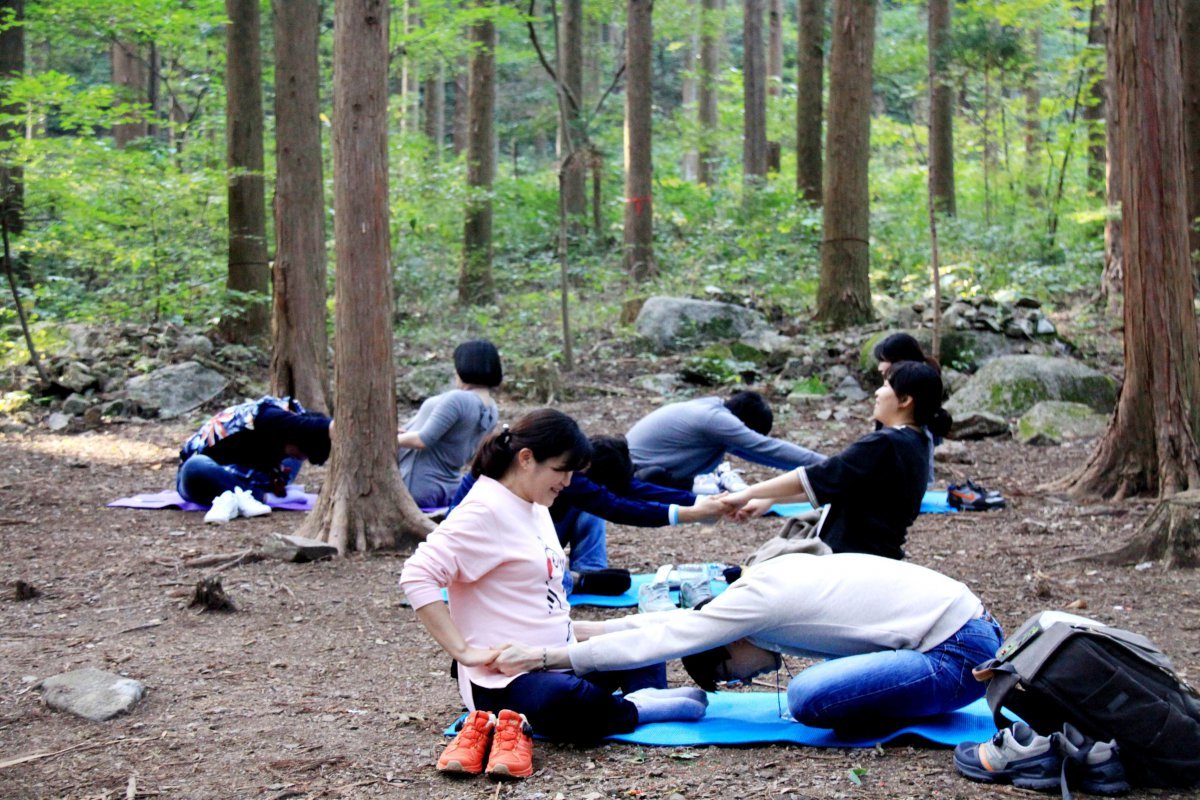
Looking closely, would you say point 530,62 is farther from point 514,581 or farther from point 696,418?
point 514,581

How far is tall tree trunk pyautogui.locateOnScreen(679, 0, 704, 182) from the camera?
26.4 m

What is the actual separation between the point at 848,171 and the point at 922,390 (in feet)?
31.0

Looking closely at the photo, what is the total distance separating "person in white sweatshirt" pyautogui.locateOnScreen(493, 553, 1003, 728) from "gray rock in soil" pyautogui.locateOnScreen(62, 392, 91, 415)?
10.2 metres

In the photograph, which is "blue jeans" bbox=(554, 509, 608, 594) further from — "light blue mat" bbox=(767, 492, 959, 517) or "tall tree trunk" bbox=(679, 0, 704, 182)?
"tall tree trunk" bbox=(679, 0, 704, 182)

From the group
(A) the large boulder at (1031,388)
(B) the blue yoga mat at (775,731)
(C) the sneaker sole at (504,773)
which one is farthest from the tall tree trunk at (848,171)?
(C) the sneaker sole at (504,773)

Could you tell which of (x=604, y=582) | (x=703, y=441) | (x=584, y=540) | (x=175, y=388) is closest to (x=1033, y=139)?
(x=175, y=388)

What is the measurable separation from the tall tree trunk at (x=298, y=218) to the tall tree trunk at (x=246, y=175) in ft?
11.2

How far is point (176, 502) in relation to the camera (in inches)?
332

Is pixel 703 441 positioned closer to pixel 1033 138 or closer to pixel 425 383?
pixel 425 383

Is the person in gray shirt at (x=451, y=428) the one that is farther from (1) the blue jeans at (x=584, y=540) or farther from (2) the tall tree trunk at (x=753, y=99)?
(2) the tall tree trunk at (x=753, y=99)

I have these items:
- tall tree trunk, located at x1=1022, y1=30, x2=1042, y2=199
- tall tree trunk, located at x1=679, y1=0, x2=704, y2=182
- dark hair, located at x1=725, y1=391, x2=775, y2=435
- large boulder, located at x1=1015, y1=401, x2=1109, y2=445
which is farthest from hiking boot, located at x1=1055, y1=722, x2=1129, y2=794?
tall tree trunk, located at x1=679, y1=0, x2=704, y2=182

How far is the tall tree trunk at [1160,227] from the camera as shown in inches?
277

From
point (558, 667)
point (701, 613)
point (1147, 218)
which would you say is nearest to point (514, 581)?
point (558, 667)

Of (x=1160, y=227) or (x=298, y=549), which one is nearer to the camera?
(x=298, y=549)
